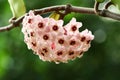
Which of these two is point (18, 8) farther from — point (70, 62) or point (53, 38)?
point (70, 62)

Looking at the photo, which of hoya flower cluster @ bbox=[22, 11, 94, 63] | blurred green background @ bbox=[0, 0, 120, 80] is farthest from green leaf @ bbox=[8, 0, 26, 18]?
blurred green background @ bbox=[0, 0, 120, 80]

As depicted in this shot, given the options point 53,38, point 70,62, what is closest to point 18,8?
point 53,38

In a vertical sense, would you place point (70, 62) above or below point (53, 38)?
below

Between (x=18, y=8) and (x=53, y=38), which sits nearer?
(x=53, y=38)

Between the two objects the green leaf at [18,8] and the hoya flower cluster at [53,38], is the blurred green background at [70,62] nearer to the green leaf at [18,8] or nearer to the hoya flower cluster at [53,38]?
the green leaf at [18,8]

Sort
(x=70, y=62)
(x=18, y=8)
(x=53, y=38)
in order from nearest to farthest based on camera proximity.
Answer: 1. (x=53, y=38)
2. (x=18, y=8)
3. (x=70, y=62)

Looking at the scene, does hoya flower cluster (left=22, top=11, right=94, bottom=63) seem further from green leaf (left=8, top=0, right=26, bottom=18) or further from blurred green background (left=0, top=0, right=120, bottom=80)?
blurred green background (left=0, top=0, right=120, bottom=80)

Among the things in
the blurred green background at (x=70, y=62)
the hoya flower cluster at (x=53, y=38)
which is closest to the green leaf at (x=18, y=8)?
the hoya flower cluster at (x=53, y=38)
